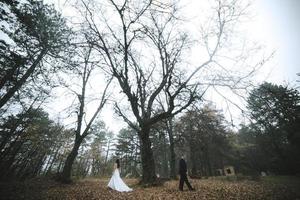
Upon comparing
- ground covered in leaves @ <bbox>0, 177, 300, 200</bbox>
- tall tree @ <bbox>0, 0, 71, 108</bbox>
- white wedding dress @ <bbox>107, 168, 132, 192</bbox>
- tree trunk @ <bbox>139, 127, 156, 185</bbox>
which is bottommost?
ground covered in leaves @ <bbox>0, 177, 300, 200</bbox>

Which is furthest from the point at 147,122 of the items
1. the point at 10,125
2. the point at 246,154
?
the point at 246,154

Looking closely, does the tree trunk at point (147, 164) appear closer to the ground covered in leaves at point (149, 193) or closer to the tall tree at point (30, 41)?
the ground covered in leaves at point (149, 193)

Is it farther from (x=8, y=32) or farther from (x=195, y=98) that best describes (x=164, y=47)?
(x=8, y=32)

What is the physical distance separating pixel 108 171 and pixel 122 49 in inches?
1506

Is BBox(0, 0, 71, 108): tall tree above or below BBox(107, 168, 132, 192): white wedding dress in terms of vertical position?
above

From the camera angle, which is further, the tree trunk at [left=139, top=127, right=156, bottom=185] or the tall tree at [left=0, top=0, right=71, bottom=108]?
the tree trunk at [left=139, top=127, right=156, bottom=185]

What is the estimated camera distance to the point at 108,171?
4172 centimetres

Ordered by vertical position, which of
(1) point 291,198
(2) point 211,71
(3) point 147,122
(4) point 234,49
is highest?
(4) point 234,49

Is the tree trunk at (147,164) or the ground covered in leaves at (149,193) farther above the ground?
the tree trunk at (147,164)

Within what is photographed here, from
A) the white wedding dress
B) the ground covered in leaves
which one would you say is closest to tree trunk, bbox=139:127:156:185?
the ground covered in leaves

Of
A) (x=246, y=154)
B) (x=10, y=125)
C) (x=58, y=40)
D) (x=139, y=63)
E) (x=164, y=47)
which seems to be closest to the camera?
(x=58, y=40)

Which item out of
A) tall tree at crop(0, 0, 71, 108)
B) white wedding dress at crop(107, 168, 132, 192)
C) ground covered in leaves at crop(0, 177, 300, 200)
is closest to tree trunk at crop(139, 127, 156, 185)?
ground covered in leaves at crop(0, 177, 300, 200)

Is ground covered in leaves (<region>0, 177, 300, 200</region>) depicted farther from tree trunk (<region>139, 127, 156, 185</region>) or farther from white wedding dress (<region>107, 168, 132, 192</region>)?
tree trunk (<region>139, 127, 156, 185</region>)

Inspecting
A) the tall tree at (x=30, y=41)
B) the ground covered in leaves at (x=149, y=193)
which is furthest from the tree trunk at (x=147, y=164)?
the tall tree at (x=30, y=41)
